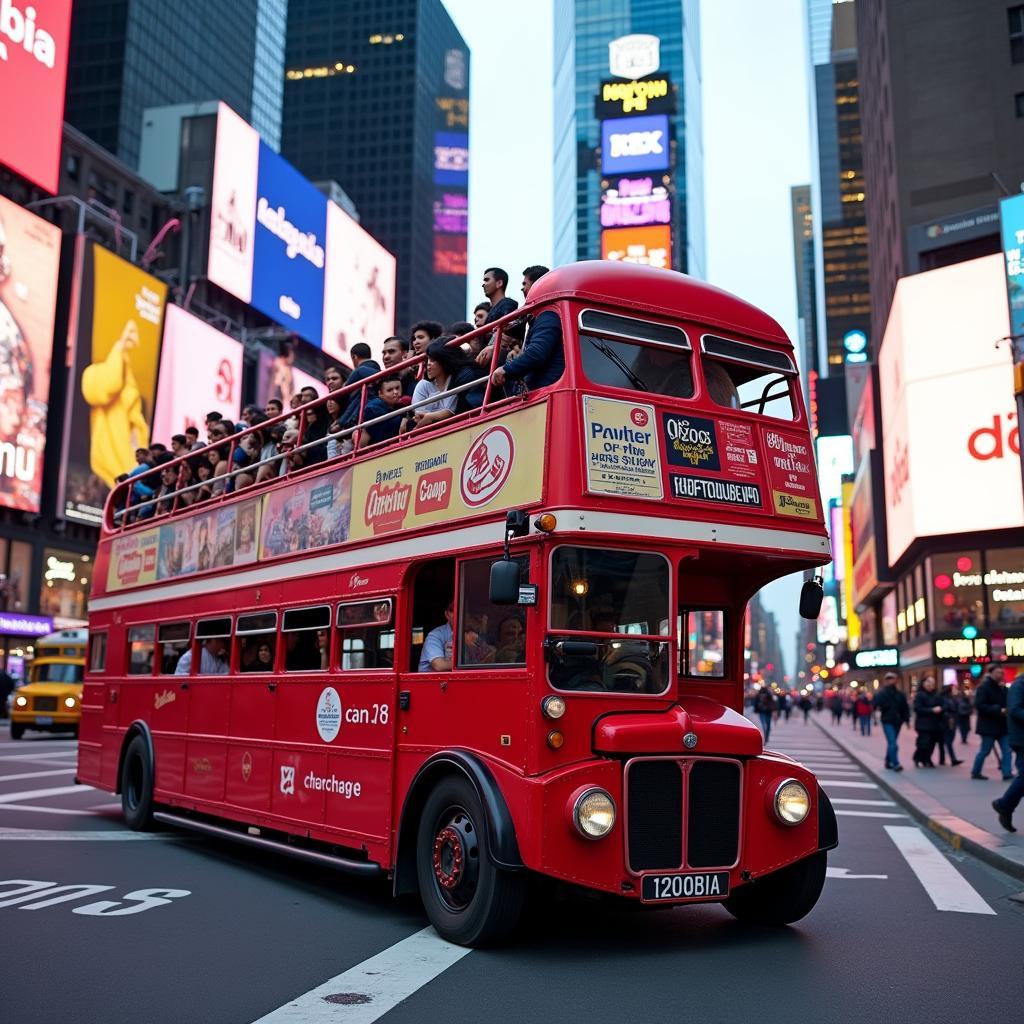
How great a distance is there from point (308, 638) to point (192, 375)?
60442 mm

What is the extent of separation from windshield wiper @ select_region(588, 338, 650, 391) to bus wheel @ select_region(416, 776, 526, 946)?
279 cm

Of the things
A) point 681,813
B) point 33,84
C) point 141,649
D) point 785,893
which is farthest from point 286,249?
point 681,813

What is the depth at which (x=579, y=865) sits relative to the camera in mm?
6742

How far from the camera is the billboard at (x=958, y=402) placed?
54.8m

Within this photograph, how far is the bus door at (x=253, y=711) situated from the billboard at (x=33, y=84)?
49.8 meters

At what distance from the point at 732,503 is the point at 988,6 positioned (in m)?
64.1

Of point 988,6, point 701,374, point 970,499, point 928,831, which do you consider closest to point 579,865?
point 701,374

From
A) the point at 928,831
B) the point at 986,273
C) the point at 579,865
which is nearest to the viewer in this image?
the point at 579,865

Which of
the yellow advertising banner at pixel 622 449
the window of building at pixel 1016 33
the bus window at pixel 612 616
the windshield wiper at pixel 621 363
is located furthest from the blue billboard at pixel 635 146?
the bus window at pixel 612 616

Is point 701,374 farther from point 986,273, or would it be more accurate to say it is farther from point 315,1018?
point 986,273

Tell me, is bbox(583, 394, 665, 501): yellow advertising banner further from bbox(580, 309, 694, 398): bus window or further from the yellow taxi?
the yellow taxi

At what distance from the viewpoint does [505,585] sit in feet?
22.5

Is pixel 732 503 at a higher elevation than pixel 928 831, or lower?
higher

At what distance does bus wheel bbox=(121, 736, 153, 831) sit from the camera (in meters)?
12.8
